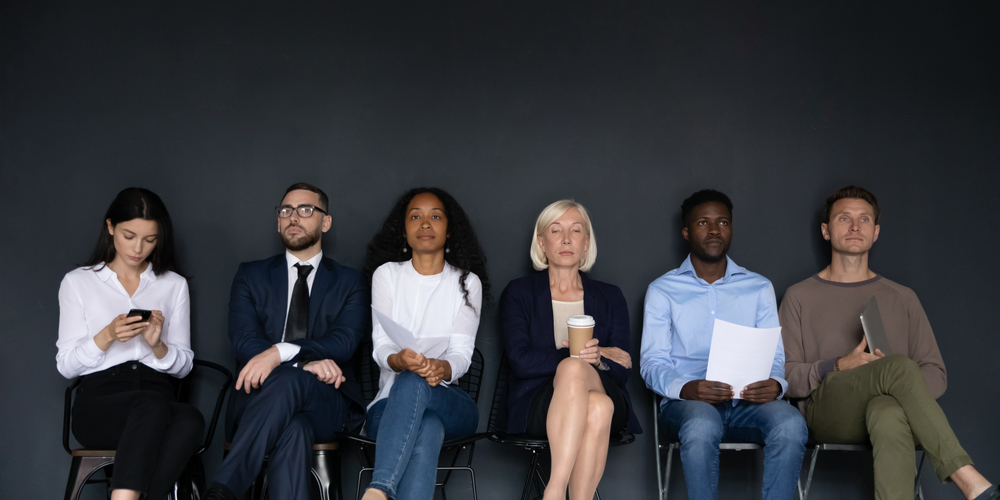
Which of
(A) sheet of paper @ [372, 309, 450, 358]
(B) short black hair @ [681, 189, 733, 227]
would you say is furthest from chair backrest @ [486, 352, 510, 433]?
(B) short black hair @ [681, 189, 733, 227]

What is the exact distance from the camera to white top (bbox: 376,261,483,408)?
119 inches

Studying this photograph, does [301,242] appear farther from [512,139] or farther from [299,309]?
[512,139]

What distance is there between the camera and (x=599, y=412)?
2.53 meters

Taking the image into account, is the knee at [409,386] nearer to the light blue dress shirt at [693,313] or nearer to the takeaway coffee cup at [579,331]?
the takeaway coffee cup at [579,331]

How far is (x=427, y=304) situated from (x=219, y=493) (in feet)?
3.91

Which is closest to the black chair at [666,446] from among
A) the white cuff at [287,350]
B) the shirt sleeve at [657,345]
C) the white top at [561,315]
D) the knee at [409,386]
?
the shirt sleeve at [657,345]

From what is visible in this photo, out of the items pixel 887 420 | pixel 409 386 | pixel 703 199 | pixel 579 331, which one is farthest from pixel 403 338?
pixel 887 420

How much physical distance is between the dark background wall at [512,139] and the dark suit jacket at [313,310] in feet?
1.46

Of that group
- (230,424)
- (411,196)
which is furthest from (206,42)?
(230,424)

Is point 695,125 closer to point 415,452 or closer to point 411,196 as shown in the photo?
point 411,196

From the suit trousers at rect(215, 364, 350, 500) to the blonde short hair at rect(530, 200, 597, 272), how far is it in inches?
47.9

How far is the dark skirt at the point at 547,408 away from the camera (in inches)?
107

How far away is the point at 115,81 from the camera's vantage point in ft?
11.4

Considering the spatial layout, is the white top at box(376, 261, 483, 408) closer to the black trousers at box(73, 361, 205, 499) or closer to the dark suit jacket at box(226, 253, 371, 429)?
the dark suit jacket at box(226, 253, 371, 429)
